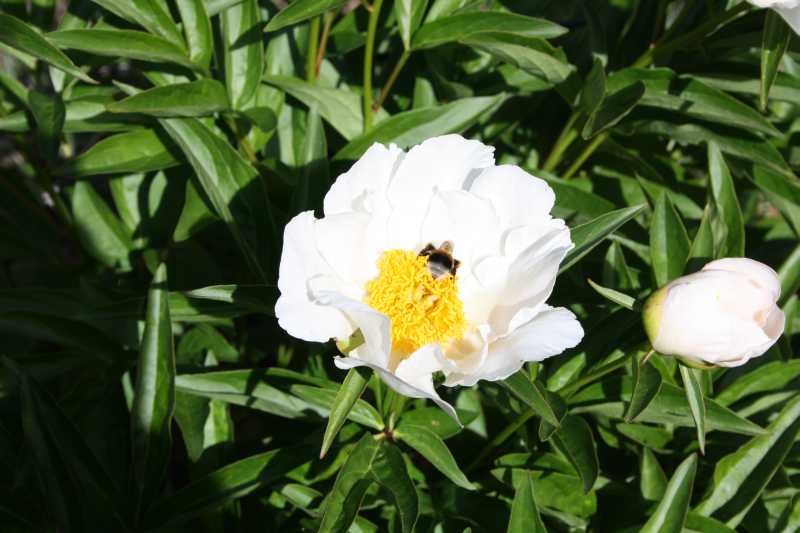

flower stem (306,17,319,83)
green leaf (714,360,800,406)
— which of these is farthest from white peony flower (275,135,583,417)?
green leaf (714,360,800,406)

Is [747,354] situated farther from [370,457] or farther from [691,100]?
[691,100]

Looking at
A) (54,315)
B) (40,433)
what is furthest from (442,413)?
(54,315)

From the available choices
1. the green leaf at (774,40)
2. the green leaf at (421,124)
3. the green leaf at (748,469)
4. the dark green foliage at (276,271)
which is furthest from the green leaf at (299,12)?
the green leaf at (748,469)

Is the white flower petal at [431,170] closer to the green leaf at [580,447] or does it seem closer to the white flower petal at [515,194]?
the white flower petal at [515,194]

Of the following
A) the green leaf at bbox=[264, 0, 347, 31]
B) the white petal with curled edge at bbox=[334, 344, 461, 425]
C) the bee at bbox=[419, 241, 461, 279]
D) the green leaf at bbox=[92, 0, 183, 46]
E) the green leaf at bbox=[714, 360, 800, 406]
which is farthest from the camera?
the green leaf at bbox=[714, 360, 800, 406]

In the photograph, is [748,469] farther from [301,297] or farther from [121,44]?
[121,44]

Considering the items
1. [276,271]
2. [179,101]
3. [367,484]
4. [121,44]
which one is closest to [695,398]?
[367,484]

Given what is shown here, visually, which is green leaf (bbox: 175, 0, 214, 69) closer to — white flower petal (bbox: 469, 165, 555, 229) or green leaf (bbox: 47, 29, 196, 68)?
green leaf (bbox: 47, 29, 196, 68)
